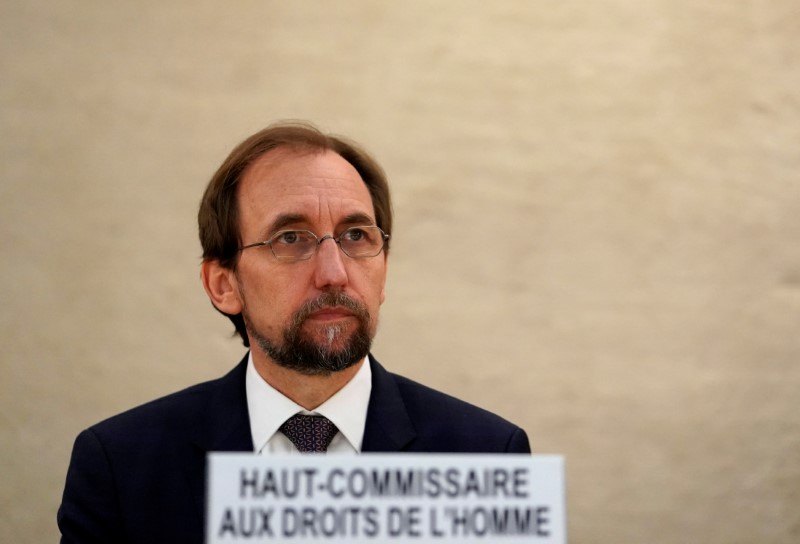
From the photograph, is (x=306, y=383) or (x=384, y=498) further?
(x=306, y=383)

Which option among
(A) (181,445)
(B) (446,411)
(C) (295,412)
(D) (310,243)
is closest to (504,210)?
(B) (446,411)

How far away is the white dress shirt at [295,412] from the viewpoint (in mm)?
2125

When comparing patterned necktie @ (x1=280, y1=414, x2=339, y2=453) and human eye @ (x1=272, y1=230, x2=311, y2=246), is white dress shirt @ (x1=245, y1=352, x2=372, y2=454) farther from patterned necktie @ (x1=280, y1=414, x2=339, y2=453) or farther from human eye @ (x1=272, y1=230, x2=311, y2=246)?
human eye @ (x1=272, y1=230, x2=311, y2=246)

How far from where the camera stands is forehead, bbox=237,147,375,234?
7.06 feet

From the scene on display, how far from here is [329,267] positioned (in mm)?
2080

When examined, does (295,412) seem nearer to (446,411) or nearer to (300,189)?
(446,411)

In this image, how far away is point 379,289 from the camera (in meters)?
2.22

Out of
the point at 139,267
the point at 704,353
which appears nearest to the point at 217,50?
the point at 139,267

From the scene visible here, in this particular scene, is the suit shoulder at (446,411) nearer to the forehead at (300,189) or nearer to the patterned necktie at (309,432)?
the patterned necktie at (309,432)

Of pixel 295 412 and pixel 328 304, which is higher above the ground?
pixel 328 304

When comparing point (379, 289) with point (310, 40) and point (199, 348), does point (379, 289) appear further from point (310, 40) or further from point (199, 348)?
point (310, 40)

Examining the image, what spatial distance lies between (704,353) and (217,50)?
197 centimetres

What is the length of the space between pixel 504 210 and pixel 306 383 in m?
1.43

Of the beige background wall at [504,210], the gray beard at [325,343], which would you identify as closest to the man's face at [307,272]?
the gray beard at [325,343]
